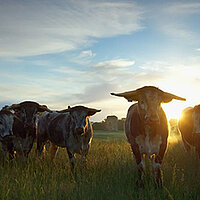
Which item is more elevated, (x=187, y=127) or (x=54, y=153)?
(x=187, y=127)

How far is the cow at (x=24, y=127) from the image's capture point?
8.36 meters

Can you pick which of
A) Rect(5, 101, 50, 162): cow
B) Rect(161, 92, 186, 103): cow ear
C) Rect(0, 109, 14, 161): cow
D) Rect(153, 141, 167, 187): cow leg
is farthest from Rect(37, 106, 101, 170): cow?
Rect(161, 92, 186, 103): cow ear

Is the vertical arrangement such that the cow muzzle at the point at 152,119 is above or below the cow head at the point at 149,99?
below

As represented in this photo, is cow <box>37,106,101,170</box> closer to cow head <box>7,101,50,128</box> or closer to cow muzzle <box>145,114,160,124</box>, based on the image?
cow head <box>7,101,50,128</box>

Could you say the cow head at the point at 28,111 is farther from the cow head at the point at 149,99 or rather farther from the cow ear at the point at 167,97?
the cow ear at the point at 167,97

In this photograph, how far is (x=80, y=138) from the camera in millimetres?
8008

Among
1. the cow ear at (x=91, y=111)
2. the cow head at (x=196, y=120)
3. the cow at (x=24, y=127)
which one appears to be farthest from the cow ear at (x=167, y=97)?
the cow at (x=24, y=127)

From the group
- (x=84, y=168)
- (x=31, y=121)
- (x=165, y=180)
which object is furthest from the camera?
(x=31, y=121)

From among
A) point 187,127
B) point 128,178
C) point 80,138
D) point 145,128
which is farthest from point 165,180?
point 187,127

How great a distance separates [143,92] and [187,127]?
548 centimetres

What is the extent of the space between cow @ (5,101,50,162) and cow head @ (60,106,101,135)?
1224 mm

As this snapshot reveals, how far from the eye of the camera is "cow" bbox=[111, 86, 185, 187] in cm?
573

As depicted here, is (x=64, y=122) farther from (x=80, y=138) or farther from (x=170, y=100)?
(x=170, y=100)

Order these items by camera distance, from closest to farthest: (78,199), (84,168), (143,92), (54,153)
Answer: (78,199) < (143,92) < (84,168) < (54,153)
